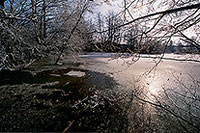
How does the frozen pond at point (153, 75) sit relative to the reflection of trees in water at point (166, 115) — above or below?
above

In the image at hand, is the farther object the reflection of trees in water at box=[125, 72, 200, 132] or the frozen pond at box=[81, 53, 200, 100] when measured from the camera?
the frozen pond at box=[81, 53, 200, 100]

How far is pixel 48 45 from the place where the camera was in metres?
7.44

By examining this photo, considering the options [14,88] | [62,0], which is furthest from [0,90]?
[62,0]

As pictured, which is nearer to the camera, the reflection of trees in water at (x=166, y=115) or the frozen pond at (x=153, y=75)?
the reflection of trees in water at (x=166, y=115)

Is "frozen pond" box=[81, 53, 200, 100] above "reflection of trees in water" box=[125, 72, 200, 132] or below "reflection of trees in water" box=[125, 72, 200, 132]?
above

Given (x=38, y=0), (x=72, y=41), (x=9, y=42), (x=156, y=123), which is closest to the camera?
(x=156, y=123)

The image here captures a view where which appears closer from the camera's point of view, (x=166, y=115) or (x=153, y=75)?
(x=166, y=115)

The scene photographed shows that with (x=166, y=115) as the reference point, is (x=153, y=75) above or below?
above

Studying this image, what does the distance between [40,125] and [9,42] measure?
4036mm

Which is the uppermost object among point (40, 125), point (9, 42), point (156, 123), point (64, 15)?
point (64, 15)

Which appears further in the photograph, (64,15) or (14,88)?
(64,15)

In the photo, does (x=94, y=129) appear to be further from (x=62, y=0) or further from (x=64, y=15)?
(x=64, y=15)

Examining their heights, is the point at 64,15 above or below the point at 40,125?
above

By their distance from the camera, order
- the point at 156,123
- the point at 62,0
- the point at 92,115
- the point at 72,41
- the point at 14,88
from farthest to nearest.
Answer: the point at 72,41
the point at 62,0
the point at 14,88
the point at 92,115
the point at 156,123
